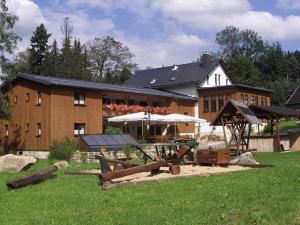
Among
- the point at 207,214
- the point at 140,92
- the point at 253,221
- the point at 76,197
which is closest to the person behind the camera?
the point at 253,221

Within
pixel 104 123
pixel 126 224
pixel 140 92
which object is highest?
pixel 140 92

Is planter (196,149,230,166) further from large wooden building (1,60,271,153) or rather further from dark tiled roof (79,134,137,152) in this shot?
large wooden building (1,60,271,153)

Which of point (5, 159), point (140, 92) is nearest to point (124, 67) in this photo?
point (140, 92)

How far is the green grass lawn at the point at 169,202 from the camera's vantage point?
8.98 metres

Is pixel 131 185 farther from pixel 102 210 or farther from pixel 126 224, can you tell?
pixel 126 224

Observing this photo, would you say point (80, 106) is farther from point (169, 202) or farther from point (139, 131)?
point (169, 202)

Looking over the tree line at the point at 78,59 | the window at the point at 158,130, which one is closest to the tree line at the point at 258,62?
the tree line at the point at 78,59

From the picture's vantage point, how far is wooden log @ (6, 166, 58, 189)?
14.4 metres

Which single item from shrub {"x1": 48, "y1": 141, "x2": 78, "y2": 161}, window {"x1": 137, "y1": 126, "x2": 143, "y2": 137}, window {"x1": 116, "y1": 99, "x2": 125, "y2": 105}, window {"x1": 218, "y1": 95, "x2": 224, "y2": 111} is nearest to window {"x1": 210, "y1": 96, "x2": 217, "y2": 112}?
window {"x1": 218, "y1": 95, "x2": 224, "y2": 111}

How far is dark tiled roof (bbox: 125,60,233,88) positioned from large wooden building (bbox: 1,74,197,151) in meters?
16.0

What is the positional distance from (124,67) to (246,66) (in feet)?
77.0

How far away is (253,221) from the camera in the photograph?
8.48 m

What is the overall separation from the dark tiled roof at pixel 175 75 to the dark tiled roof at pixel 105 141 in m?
26.5

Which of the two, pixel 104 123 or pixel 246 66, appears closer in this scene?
pixel 104 123
